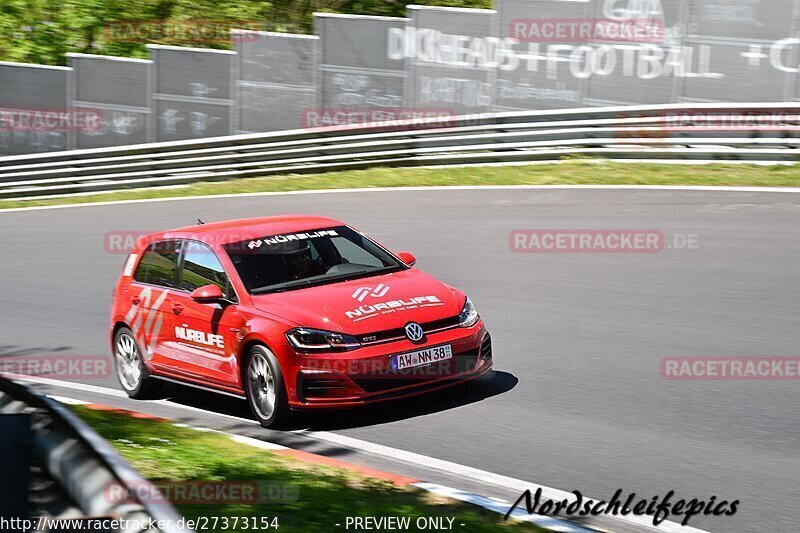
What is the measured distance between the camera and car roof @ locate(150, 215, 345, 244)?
32.8 feet

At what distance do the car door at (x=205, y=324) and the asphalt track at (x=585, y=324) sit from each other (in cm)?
59

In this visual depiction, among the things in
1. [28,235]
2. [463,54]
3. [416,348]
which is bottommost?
[28,235]

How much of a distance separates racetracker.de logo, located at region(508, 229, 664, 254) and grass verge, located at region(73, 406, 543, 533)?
8.04 meters

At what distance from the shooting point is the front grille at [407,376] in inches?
344

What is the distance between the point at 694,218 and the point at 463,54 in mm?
8197

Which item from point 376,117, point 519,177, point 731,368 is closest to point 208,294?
point 731,368

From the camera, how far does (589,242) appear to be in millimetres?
15734

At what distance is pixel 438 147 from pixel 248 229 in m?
13.0

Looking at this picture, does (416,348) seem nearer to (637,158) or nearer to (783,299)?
(783,299)

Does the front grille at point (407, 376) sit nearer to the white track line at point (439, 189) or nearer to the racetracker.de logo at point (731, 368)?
the racetracker.de logo at point (731, 368)

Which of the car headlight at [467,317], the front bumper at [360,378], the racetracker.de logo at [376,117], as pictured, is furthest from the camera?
the racetracker.de logo at [376,117]

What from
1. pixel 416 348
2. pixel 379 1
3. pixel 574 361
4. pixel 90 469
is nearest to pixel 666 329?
pixel 574 361

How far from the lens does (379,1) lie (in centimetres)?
3200

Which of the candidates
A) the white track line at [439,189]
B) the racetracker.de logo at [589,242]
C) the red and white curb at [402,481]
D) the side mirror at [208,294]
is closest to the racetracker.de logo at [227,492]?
the red and white curb at [402,481]
